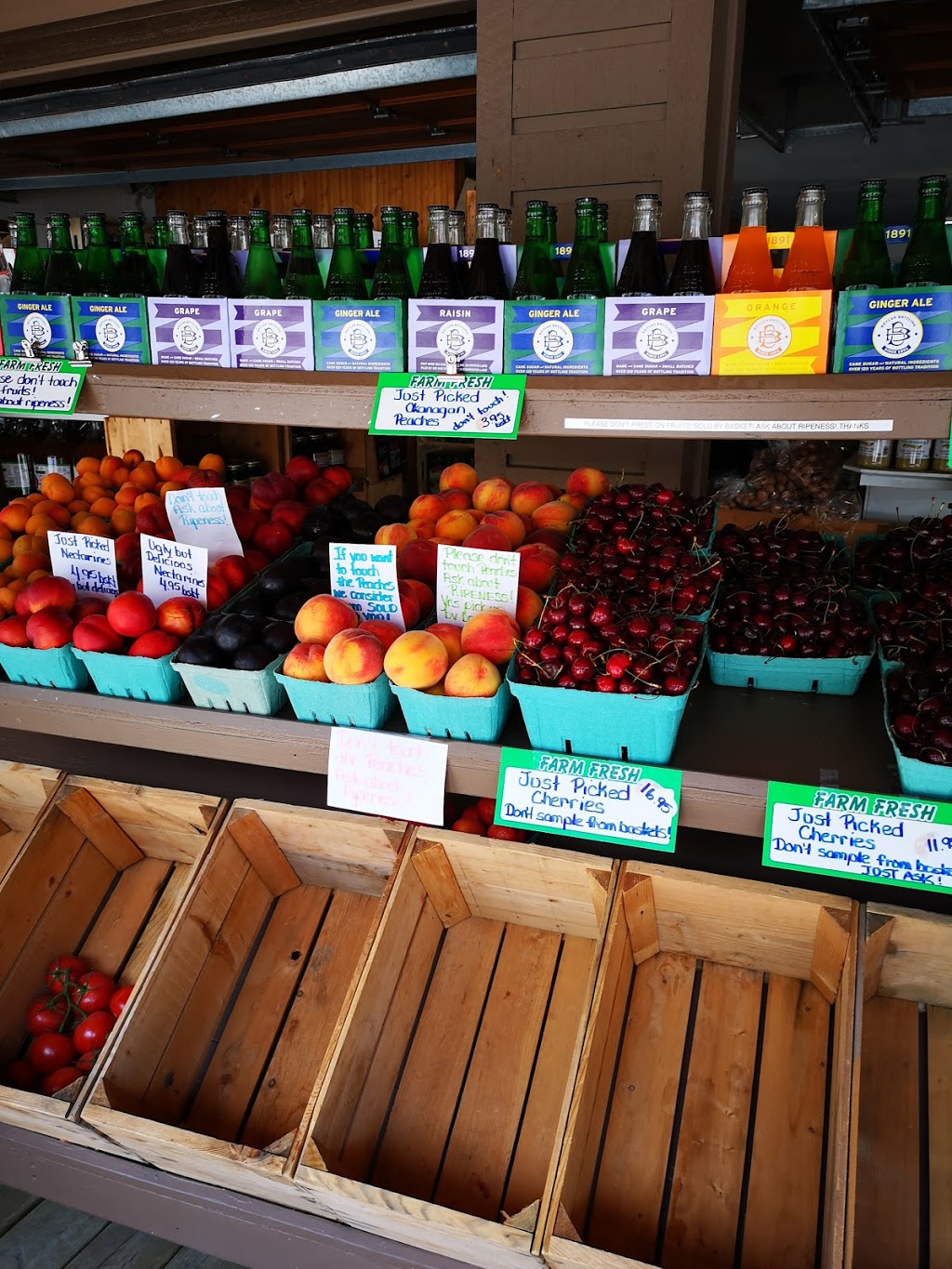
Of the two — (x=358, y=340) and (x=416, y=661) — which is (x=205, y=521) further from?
(x=416, y=661)

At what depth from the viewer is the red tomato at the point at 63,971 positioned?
6.18 feet

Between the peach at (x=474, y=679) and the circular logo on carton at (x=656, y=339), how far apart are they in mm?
567

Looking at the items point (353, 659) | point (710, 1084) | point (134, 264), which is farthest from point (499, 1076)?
point (134, 264)

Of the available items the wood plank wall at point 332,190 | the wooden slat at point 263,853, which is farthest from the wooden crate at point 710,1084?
the wood plank wall at point 332,190

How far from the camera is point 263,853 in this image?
1903 mm

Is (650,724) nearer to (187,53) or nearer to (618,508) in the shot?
(618,508)

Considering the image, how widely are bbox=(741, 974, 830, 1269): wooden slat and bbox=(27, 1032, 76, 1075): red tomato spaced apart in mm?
1379

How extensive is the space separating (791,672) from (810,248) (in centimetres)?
73

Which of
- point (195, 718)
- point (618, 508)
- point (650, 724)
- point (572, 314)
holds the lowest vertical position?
point (195, 718)

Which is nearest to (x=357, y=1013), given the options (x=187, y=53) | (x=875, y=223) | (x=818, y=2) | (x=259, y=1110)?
(x=259, y=1110)

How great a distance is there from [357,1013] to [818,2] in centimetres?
320

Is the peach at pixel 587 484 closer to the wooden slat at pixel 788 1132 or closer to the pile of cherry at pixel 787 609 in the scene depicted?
the pile of cherry at pixel 787 609

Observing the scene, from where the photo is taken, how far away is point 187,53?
275 cm

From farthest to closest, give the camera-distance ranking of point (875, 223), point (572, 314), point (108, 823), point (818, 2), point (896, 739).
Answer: point (818, 2)
point (108, 823)
point (875, 223)
point (572, 314)
point (896, 739)
